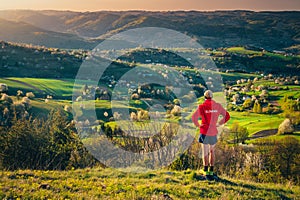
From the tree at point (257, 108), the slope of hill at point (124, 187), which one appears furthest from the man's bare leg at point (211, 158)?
the tree at point (257, 108)

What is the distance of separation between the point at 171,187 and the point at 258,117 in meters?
56.0

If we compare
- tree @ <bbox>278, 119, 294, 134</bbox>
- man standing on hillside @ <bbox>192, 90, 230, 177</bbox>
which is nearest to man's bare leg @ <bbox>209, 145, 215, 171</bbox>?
man standing on hillside @ <bbox>192, 90, 230, 177</bbox>

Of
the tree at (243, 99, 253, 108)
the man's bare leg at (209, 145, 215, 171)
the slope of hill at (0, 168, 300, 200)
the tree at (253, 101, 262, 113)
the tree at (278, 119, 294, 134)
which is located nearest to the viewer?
the slope of hill at (0, 168, 300, 200)

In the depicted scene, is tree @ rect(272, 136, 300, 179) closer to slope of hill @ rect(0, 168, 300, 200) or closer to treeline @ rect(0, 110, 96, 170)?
slope of hill @ rect(0, 168, 300, 200)

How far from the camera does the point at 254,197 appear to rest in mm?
8461

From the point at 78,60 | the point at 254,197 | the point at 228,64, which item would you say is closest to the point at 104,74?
Result: the point at 78,60

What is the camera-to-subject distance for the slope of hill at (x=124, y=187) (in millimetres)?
7738

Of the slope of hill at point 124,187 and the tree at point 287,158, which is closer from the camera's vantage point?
the slope of hill at point 124,187

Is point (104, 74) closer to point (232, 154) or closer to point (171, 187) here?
point (232, 154)

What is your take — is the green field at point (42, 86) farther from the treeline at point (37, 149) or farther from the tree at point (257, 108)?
the treeline at point (37, 149)

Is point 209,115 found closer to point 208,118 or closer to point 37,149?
point 208,118

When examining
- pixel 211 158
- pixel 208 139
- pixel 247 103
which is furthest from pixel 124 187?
pixel 247 103

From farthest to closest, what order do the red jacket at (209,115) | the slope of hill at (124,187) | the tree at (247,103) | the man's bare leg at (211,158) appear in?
the tree at (247,103)
the man's bare leg at (211,158)
the red jacket at (209,115)
the slope of hill at (124,187)

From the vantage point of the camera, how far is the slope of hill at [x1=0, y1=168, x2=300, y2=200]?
7738 millimetres
